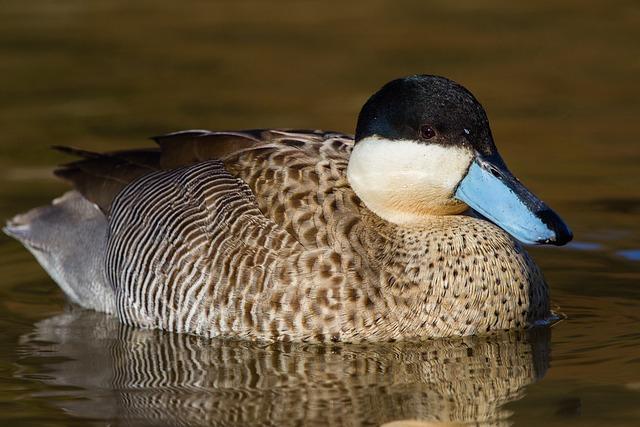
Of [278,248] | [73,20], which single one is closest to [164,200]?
[278,248]

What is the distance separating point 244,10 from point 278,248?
10.2 meters

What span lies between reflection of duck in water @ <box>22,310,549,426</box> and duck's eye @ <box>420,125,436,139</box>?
1.29 meters

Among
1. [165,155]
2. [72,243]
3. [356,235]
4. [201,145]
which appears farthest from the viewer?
[72,243]

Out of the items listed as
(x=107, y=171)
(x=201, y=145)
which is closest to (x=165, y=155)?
(x=201, y=145)

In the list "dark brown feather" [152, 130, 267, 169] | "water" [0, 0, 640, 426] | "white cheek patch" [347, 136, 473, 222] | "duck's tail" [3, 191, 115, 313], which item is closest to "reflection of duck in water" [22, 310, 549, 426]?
"water" [0, 0, 640, 426]

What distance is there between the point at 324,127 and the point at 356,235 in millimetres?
5301

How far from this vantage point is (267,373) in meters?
8.49

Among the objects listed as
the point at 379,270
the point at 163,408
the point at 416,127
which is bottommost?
the point at 163,408

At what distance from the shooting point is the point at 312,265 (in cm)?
887

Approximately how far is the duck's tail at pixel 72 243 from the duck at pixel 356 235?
57 centimetres

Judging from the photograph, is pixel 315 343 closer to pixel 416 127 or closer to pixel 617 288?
pixel 416 127

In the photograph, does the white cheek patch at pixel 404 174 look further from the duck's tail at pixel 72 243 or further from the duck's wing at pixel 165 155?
the duck's tail at pixel 72 243

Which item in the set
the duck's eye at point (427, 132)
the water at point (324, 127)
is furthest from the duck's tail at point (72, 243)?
the duck's eye at point (427, 132)

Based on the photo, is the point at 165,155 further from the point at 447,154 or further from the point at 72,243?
the point at 447,154
